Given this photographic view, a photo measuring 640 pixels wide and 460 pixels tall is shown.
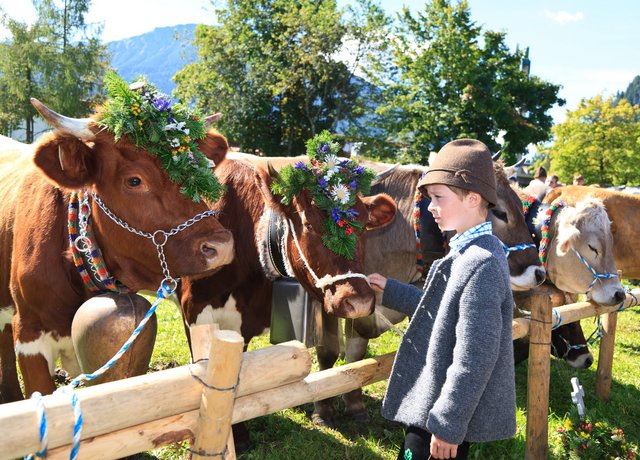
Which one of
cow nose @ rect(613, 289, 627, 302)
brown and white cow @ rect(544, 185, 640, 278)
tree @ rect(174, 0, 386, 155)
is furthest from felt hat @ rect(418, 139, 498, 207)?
tree @ rect(174, 0, 386, 155)

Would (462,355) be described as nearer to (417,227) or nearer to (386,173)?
(417,227)

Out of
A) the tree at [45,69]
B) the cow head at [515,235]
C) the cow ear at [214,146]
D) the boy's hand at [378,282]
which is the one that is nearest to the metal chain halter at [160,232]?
the cow ear at [214,146]

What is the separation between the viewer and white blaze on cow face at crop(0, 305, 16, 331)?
375 cm

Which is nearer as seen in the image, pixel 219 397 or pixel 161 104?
pixel 219 397

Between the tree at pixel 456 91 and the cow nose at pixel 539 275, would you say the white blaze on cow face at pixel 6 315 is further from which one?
the tree at pixel 456 91

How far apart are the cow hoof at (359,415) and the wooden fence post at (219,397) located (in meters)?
2.78

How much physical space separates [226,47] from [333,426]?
32155 millimetres

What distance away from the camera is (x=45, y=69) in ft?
98.4

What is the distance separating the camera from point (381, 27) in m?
31.8

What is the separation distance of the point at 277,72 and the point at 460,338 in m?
31.2

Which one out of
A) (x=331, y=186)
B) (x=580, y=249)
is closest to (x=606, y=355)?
(x=580, y=249)

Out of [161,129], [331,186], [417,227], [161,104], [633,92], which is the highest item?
[161,104]

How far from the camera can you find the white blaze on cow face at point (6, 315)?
12.3ft

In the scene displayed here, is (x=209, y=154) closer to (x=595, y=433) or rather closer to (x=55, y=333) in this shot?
(x=55, y=333)
